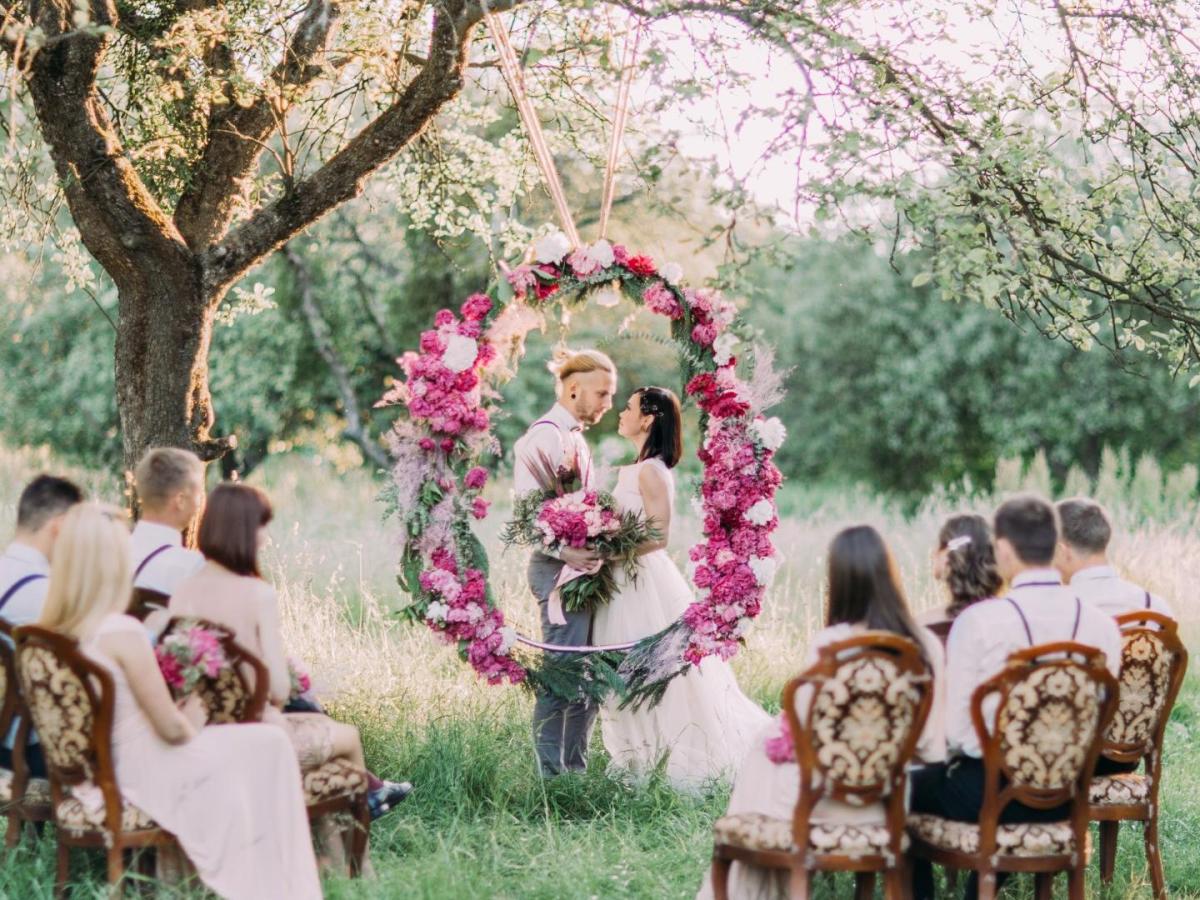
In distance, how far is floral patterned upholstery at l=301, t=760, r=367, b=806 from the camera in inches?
191

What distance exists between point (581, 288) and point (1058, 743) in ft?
11.2

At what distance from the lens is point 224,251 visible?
6598 mm

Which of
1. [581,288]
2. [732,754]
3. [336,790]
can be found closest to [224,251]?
[581,288]

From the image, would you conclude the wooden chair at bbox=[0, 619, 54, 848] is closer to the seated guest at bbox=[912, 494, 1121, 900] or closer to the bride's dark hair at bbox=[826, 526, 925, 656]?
the bride's dark hair at bbox=[826, 526, 925, 656]

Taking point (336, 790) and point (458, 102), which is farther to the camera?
point (458, 102)

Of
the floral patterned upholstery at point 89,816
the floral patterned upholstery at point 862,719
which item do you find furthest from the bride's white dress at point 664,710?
the floral patterned upholstery at point 89,816

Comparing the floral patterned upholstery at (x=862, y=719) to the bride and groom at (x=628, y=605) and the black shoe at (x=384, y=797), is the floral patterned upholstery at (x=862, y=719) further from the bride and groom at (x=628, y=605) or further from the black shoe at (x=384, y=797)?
the bride and groom at (x=628, y=605)

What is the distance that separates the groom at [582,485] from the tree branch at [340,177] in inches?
53.3

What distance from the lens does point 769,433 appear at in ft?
21.2

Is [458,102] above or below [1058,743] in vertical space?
above

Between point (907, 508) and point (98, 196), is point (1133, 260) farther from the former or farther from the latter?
point (907, 508)

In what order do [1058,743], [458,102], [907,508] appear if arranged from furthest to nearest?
[907,508]
[458,102]
[1058,743]

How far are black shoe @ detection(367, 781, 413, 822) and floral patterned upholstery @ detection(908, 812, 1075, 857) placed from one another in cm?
224

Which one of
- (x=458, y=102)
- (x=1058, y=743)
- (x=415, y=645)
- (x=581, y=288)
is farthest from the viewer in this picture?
(x=458, y=102)
